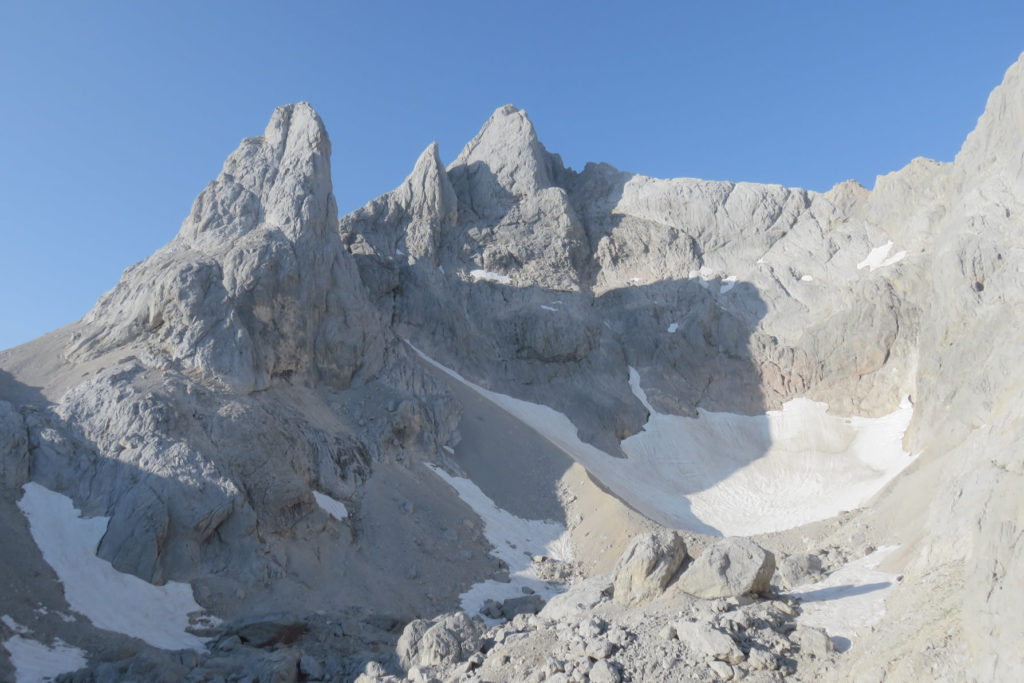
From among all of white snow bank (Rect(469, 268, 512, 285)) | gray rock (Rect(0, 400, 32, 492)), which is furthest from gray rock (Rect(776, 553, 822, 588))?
white snow bank (Rect(469, 268, 512, 285))

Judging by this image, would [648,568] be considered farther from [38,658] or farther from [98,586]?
[98,586]

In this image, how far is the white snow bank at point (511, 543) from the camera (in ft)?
91.3

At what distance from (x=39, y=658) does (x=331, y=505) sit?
11876mm

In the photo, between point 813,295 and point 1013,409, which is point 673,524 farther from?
point 813,295

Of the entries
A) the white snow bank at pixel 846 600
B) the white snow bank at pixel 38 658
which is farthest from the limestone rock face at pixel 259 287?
the white snow bank at pixel 846 600

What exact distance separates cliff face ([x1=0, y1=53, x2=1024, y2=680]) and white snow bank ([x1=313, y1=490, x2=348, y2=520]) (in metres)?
0.42

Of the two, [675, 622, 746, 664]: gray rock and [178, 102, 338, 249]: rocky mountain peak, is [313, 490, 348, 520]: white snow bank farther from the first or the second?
[675, 622, 746, 664]: gray rock

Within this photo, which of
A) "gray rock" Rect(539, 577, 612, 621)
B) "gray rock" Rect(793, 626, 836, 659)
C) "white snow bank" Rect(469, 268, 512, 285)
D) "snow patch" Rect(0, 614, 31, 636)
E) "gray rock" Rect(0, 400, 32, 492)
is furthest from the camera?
"white snow bank" Rect(469, 268, 512, 285)

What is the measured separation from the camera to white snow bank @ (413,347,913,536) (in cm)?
3969

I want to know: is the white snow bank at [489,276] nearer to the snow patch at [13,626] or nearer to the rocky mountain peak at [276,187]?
the rocky mountain peak at [276,187]

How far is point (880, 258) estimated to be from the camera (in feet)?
176

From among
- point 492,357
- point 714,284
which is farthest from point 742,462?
point 492,357

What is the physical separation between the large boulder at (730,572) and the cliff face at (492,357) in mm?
2575

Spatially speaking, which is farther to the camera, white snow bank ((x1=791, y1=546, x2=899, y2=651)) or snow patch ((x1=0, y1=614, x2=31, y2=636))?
snow patch ((x1=0, y1=614, x2=31, y2=636))
